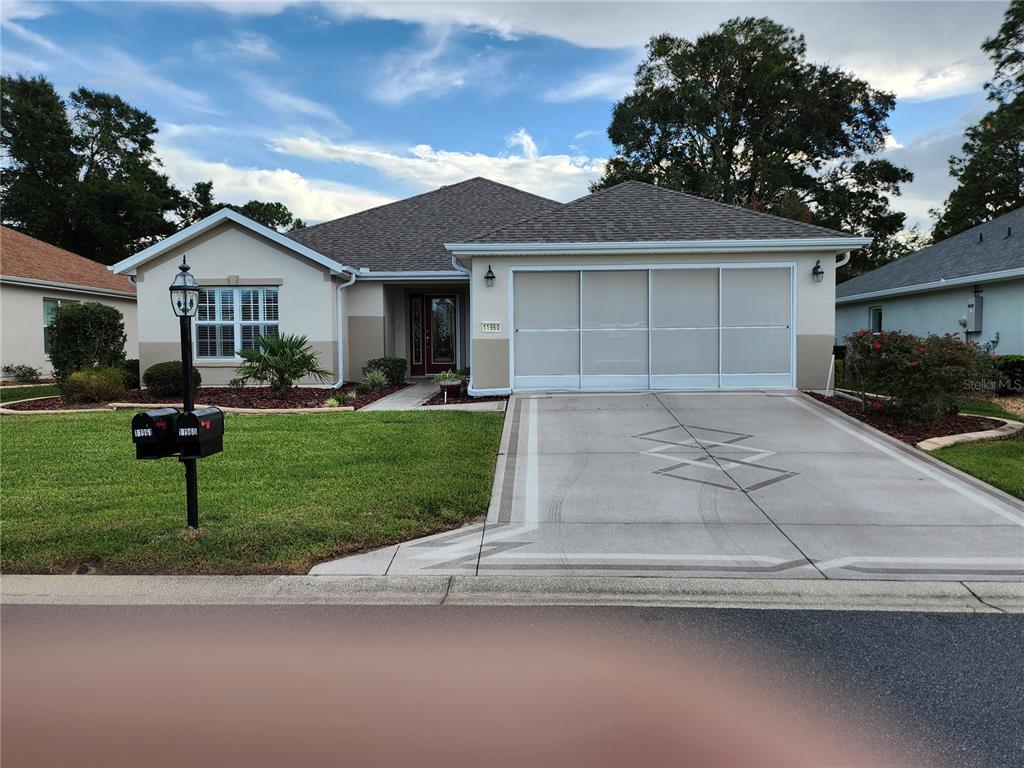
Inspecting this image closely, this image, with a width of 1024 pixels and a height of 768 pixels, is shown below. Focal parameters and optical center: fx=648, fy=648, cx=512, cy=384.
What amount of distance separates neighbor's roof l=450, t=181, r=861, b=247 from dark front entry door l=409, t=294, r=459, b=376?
→ 5.87 metres

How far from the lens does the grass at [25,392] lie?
13805 mm

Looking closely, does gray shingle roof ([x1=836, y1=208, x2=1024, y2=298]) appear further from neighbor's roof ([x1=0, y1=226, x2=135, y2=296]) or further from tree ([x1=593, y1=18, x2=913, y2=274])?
neighbor's roof ([x1=0, y1=226, x2=135, y2=296])

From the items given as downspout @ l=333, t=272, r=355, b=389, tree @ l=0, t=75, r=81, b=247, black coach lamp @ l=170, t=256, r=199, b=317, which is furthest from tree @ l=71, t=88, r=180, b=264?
black coach lamp @ l=170, t=256, r=199, b=317

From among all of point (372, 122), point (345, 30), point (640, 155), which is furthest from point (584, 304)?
point (640, 155)

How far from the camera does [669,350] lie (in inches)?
516

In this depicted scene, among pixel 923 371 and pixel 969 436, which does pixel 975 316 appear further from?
pixel 969 436

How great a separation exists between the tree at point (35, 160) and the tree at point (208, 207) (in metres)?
6.69

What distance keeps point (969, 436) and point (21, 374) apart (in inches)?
869

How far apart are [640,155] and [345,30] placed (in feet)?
85.3

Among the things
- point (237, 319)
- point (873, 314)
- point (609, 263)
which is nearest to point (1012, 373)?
point (609, 263)

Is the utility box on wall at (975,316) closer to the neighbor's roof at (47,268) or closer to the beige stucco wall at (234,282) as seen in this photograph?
the beige stucco wall at (234,282)

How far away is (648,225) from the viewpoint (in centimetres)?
1336

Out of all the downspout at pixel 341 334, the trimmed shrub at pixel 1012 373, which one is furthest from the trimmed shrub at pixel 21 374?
the trimmed shrub at pixel 1012 373

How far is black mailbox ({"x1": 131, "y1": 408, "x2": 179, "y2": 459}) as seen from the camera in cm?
478
